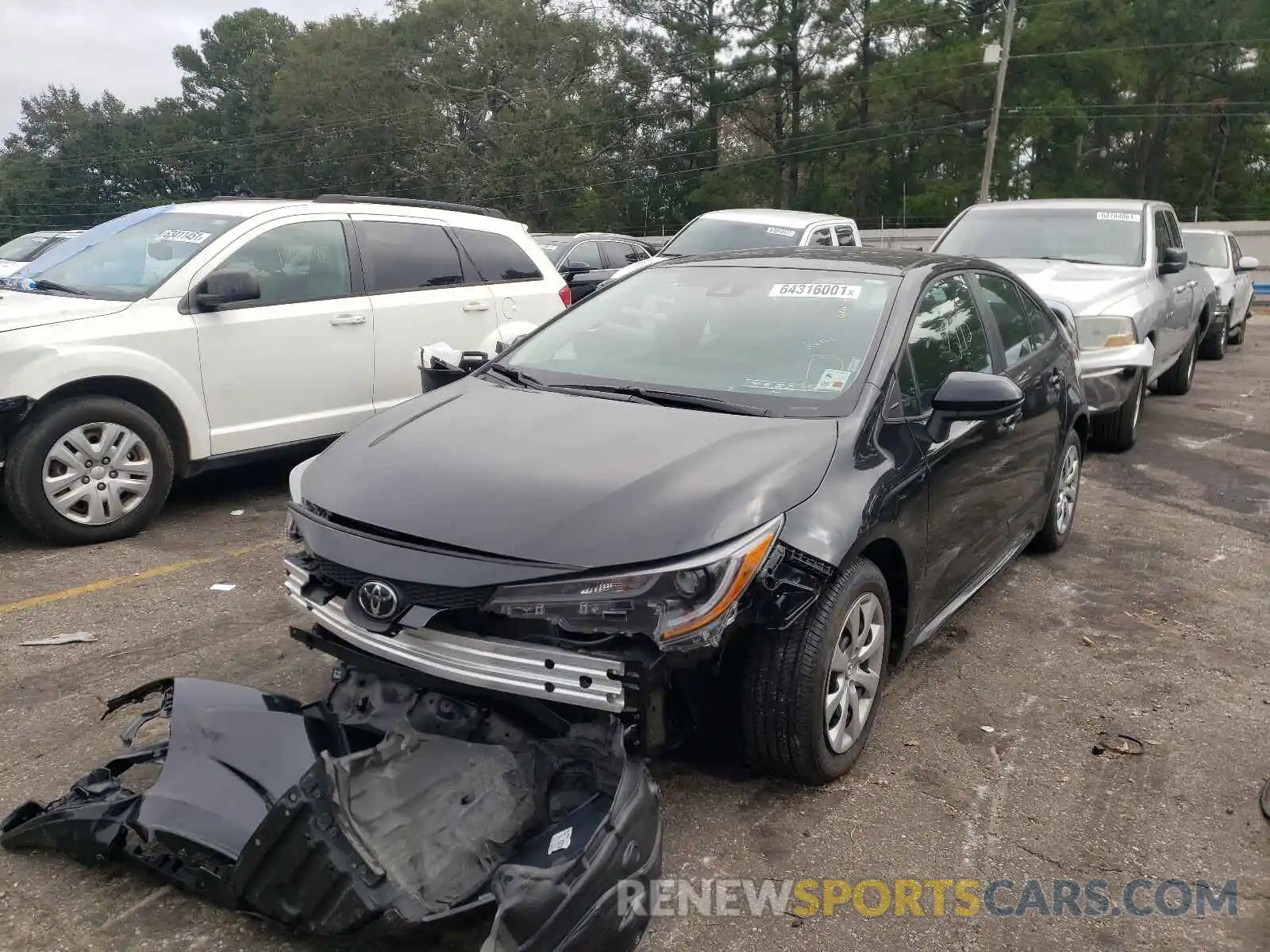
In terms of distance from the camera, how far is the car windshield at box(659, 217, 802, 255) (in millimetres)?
11422

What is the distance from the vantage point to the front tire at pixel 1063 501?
5.41 m

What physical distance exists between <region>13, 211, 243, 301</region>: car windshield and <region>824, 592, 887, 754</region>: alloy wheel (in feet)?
14.3

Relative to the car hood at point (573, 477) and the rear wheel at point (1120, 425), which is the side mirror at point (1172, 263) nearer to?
the rear wheel at point (1120, 425)

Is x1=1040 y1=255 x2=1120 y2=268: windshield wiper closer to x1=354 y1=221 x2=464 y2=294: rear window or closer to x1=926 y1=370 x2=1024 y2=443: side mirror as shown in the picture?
x1=354 y1=221 x2=464 y2=294: rear window

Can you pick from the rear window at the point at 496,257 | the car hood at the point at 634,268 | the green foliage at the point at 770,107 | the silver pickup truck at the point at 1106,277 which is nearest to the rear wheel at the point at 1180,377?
the silver pickup truck at the point at 1106,277

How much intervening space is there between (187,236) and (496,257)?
6.98 feet

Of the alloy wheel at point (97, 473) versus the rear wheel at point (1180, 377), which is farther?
the rear wheel at point (1180, 377)

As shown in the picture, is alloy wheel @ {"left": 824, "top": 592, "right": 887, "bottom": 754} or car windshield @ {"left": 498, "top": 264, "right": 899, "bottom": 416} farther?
car windshield @ {"left": 498, "top": 264, "right": 899, "bottom": 416}

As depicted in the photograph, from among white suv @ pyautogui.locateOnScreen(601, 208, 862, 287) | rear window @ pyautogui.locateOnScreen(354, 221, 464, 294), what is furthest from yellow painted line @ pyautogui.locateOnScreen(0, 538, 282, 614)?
white suv @ pyautogui.locateOnScreen(601, 208, 862, 287)

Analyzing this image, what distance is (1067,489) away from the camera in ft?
18.5

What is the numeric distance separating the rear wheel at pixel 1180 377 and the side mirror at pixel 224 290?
9.15m

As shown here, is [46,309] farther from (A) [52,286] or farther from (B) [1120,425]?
(B) [1120,425]

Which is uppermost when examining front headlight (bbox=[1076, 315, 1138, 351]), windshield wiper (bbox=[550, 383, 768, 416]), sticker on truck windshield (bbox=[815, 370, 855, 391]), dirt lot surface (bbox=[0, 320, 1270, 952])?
sticker on truck windshield (bbox=[815, 370, 855, 391])

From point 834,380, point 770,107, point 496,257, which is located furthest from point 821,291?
point 770,107
